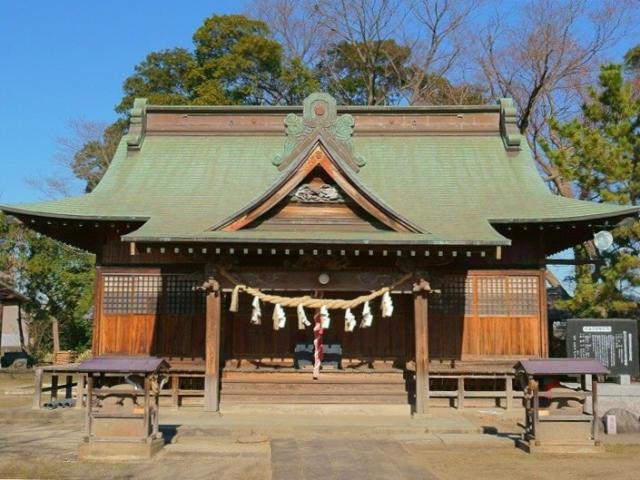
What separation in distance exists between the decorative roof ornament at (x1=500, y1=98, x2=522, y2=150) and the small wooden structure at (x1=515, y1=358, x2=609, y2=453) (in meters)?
9.02

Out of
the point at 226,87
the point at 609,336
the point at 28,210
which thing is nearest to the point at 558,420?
the point at 609,336

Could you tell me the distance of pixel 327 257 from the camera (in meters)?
15.6

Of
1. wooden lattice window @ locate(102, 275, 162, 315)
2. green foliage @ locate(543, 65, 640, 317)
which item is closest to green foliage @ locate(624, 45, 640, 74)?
green foliage @ locate(543, 65, 640, 317)

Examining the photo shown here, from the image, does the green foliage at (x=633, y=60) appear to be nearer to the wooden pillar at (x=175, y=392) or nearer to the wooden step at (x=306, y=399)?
the wooden step at (x=306, y=399)

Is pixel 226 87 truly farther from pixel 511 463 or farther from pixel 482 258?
pixel 511 463

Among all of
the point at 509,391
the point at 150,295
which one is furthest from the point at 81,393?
the point at 509,391

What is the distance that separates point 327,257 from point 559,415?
20.2 feet

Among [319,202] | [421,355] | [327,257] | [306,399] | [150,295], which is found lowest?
[306,399]

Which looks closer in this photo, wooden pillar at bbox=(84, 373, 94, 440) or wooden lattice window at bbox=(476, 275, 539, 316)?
wooden pillar at bbox=(84, 373, 94, 440)

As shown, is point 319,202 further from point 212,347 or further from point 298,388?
point 298,388

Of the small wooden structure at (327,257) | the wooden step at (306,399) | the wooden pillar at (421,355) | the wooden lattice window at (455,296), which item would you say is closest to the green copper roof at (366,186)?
the small wooden structure at (327,257)

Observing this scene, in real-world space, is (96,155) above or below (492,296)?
above

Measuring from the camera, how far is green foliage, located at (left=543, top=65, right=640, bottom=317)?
67.7 feet

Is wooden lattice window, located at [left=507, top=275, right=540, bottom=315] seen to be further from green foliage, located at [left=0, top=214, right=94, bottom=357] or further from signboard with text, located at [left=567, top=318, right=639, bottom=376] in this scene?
green foliage, located at [left=0, top=214, right=94, bottom=357]
